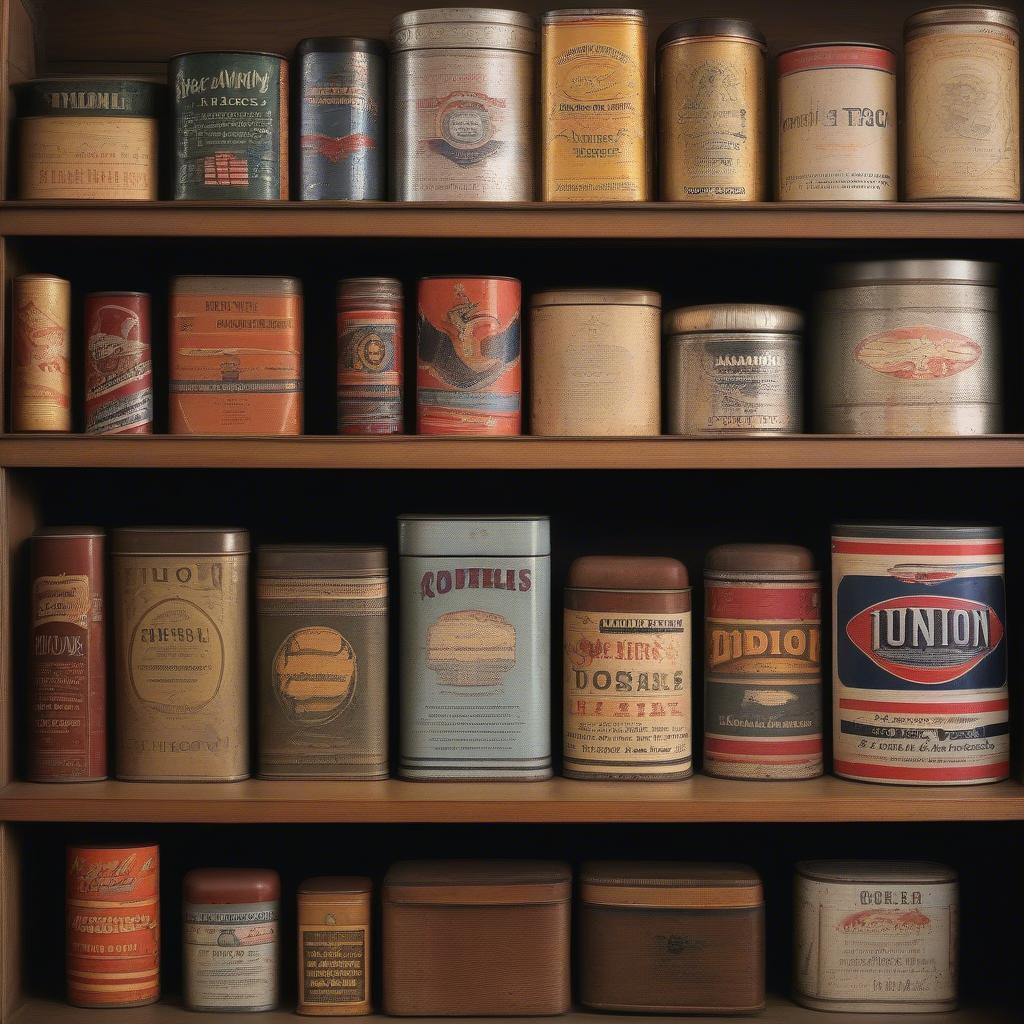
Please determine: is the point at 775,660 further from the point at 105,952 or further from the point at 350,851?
the point at 105,952

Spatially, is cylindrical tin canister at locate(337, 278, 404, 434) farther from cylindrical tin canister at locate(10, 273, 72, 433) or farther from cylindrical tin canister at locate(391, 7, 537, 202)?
cylindrical tin canister at locate(10, 273, 72, 433)

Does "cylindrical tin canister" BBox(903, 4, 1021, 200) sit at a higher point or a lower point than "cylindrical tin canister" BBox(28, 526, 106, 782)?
higher

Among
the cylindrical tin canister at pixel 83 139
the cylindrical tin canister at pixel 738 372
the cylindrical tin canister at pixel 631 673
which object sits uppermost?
the cylindrical tin canister at pixel 83 139

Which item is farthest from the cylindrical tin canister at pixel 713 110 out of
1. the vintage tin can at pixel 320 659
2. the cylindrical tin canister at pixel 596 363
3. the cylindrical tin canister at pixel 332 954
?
the cylindrical tin canister at pixel 332 954

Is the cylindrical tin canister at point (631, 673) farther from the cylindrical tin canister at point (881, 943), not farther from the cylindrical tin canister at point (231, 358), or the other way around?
the cylindrical tin canister at point (231, 358)

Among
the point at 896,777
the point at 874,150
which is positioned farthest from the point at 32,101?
the point at 896,777

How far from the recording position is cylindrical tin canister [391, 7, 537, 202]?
1.58 meters

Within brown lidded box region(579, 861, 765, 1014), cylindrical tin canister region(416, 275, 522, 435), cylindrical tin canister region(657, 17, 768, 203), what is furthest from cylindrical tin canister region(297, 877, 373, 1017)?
cylindrical tin canister region(657, 17, 768, 203)

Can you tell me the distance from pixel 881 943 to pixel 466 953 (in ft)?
1.72

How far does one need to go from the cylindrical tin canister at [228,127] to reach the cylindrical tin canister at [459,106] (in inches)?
6.8

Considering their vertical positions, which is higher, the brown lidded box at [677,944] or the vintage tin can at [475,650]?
the vintage tin can at [475,650]

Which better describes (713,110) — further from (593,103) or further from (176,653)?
(176,653)

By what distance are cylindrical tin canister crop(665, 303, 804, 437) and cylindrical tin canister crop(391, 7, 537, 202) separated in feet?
0.99

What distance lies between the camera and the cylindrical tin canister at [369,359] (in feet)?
5.28
